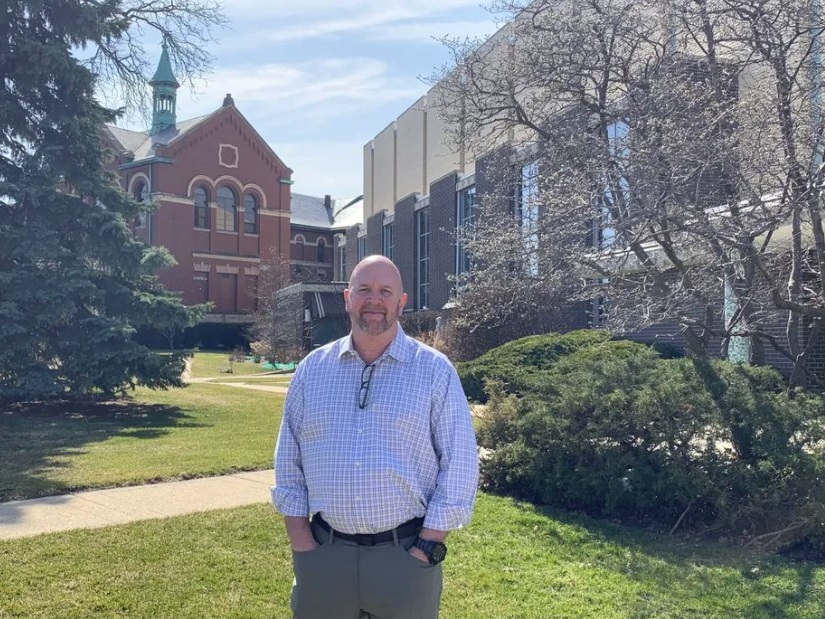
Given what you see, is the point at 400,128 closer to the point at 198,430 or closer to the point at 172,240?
the point at 172,240

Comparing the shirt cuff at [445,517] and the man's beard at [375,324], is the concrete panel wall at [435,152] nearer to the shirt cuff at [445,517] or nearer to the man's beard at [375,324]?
the man's beard at [375,324]

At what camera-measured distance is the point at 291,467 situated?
324 cm

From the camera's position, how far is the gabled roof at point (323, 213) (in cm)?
5938

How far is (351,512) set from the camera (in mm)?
3004

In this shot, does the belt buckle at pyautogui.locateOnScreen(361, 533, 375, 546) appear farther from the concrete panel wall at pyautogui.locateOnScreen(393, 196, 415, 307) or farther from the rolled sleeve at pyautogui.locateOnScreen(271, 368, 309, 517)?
the concrete panel wall at pyautogui.locateOnScreen(393, 196, 415, 307)

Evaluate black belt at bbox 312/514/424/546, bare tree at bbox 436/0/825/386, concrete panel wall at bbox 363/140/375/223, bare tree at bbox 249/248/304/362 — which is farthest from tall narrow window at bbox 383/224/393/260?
black belt at bbox 312/514/424/546

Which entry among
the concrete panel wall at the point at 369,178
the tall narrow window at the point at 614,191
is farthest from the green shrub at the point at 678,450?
the concrete panel wall at the point at 369,178

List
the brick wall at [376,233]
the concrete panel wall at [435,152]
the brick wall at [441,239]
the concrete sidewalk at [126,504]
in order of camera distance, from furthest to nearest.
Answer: the brick wall at [376,233] → the concrete panel wall at [435,152] → the brick wall at [441,239] → the concrete sidewalk at [126,504]

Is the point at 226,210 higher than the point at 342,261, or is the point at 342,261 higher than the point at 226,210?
the point at 226,210

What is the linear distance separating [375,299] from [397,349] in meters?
0.21

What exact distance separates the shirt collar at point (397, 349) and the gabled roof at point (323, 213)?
55.6 meters

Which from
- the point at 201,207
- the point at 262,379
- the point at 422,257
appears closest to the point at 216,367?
the point at 262,379

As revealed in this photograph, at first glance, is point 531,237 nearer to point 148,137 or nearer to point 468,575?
point 468,575

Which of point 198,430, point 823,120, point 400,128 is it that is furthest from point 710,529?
point 400,128
